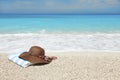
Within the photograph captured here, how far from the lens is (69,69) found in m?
3.81

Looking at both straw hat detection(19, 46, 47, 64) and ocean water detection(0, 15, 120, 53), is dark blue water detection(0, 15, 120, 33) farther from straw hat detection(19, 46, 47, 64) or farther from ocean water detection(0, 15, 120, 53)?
straw hat detection(19, 46, 47, 64)

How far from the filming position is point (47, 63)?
13.8 ft

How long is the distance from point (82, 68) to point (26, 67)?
99cm

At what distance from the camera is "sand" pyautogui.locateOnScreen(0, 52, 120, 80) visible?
3.46m

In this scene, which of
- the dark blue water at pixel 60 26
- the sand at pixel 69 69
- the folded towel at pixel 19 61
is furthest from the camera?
the dark blue water at pixel 60 26

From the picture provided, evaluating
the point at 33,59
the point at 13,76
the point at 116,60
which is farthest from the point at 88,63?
the point at 13,76

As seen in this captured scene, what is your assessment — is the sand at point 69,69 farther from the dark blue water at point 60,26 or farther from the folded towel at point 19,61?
the dark blue water at point 60,26

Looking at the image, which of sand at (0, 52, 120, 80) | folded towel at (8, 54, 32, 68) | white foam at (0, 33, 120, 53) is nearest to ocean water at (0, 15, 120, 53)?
white foam at (0, 33, 120, 53)

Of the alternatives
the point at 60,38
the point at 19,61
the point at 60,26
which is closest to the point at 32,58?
the point at 19,61

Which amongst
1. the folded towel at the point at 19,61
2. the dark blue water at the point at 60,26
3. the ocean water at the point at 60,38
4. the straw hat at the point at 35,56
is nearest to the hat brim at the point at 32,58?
the straw hat at the point at 35,56

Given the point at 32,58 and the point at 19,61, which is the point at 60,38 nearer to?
the point at 32,58

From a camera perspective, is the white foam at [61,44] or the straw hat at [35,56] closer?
the straw hat at [35,56]

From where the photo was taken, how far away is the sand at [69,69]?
136 inches

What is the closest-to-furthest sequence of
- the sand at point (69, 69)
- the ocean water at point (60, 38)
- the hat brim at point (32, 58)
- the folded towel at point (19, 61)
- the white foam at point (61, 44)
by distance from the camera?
the sand at point (69, 69) < the folded towel at point (19, 61) < the hat brim at point (32, 58) < the white foam at point (61, 44) < the ocean water at point (60, 38)
